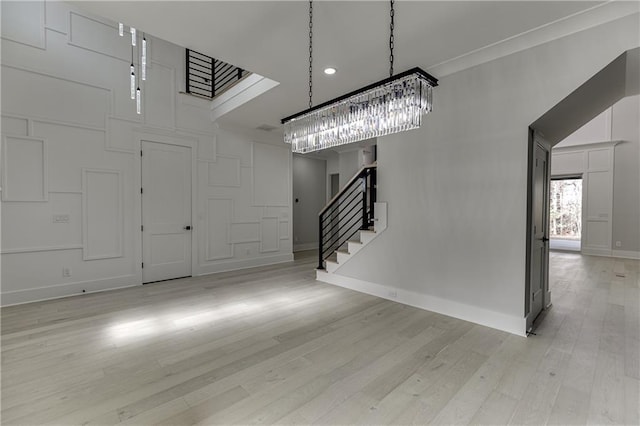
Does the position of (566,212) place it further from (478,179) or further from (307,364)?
(307,364)

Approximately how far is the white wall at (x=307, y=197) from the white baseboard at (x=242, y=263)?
1.78 m

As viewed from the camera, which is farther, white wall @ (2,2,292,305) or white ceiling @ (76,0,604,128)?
white wall @ (2,2,292,305)

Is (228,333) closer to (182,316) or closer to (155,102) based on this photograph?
(182,316)

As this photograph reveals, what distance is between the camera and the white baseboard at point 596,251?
7.20 metres

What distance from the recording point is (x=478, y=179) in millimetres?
3129

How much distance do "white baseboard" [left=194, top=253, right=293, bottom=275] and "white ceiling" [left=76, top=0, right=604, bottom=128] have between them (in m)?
3.68

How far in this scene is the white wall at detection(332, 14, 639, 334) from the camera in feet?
8.61

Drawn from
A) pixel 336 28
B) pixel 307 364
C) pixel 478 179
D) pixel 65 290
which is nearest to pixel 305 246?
pixel 65 290

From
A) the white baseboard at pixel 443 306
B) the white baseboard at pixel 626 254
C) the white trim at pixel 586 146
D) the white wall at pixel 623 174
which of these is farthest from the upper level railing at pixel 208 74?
the white baseboard at pixel 626 254

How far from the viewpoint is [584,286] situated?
451cm

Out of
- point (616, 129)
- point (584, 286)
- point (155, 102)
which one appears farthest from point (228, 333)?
point (616, 129)

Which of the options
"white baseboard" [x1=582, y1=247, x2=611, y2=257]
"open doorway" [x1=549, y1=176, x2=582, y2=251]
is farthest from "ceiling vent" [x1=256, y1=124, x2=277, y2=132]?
"open doorway" [x1=549, y1=176, x2=582, y2=251]

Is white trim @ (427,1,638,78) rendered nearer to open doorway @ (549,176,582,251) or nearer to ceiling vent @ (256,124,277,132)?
ceiling vent @ (256,124,277,132)

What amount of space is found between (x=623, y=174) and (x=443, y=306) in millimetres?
7308
